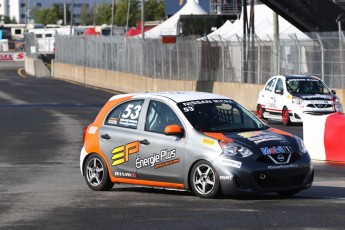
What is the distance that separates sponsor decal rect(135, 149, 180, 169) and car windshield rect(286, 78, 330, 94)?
57.7 ft

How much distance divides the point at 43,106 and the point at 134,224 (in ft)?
112

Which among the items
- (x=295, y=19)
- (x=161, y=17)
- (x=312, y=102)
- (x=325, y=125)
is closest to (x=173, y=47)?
A: (x=295, y=19)

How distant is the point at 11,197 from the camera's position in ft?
44.6

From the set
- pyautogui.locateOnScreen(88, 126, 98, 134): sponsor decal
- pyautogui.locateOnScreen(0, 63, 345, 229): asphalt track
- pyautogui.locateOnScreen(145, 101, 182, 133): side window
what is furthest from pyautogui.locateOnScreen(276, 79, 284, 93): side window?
pyautogui.locateOnScreen(145, 101, 182, 133): side window

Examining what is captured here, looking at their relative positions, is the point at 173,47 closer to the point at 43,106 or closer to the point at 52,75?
the point at 43,106

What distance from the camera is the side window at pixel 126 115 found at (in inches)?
545

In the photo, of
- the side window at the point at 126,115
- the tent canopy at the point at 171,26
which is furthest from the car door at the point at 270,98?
the tent canopy at the point at 171,26

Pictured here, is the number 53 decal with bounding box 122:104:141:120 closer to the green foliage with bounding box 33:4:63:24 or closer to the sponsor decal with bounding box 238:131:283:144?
the sponsor decal with bounding box 238:131:283:144

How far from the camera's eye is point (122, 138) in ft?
45.4

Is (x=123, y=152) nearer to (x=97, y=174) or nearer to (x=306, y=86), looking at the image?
(x=97, y=174)

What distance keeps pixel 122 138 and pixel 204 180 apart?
1.63 metres

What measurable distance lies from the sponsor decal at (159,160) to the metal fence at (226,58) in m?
22.0

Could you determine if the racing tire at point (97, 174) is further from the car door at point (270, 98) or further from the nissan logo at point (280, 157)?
the car door at point (270, 98)

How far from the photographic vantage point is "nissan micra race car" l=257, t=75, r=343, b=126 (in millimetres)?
30125
